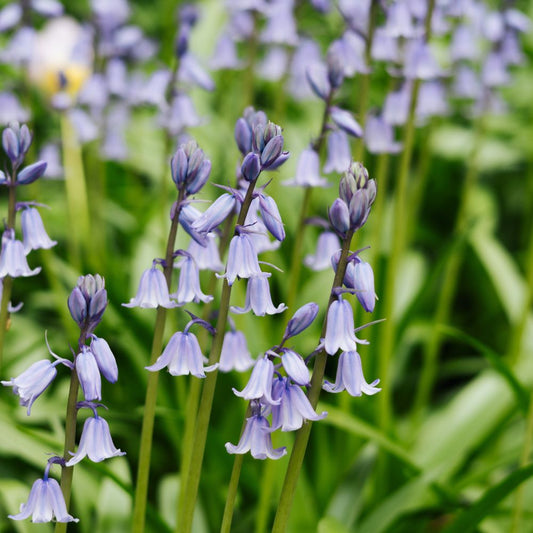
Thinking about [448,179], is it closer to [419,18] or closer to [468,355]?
[468,355]

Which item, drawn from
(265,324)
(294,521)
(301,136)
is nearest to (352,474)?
(294,521)

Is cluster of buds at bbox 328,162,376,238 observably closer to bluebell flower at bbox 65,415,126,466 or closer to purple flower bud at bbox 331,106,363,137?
bluebell flower at bbox 65,415,126,466

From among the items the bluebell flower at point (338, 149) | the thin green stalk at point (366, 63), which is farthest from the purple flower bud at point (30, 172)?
the thin green stalk at point (366, 63)

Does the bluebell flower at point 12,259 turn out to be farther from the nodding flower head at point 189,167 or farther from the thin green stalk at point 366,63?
the thin green stalk at point 366,63

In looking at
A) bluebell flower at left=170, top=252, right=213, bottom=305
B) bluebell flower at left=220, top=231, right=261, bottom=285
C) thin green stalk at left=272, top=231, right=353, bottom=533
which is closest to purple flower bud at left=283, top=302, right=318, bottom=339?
thin green stalk at left=272, top=231, right=353, bottom=533

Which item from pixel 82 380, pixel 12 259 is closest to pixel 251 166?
pixel 82 380

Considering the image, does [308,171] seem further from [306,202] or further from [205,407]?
[205,407]
